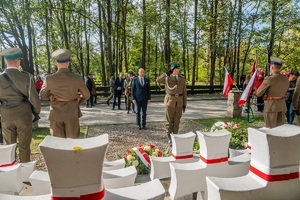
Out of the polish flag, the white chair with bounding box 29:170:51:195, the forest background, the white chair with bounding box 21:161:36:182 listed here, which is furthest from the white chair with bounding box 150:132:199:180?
the forest background

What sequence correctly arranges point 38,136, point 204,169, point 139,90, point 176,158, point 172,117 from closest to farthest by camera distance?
point 204,169, point 176,158, point 172,117, point 38,136, point 139,90

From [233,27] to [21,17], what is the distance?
1707 cm

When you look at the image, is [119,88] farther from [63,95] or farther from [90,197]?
[90,197]

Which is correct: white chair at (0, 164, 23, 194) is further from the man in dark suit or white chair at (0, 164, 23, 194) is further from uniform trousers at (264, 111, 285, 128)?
the man in dark suit

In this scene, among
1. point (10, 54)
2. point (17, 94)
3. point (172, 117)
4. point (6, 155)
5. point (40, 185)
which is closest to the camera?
point (40, 185)

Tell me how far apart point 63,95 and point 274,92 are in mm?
4424

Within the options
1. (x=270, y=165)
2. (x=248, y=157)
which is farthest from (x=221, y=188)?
(x=248, y=157)

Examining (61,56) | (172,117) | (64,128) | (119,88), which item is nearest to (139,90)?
(172,117)

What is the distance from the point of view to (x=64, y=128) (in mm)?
4566

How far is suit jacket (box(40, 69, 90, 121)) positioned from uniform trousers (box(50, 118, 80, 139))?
92 millimetres

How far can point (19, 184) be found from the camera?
6.11 ft

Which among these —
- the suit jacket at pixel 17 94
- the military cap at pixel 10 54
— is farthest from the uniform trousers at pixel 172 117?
the military cap at pixel 10 54

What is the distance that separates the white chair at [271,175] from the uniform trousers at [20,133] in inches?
149

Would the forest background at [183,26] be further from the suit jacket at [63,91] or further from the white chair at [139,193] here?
the white chair at [139,193]
